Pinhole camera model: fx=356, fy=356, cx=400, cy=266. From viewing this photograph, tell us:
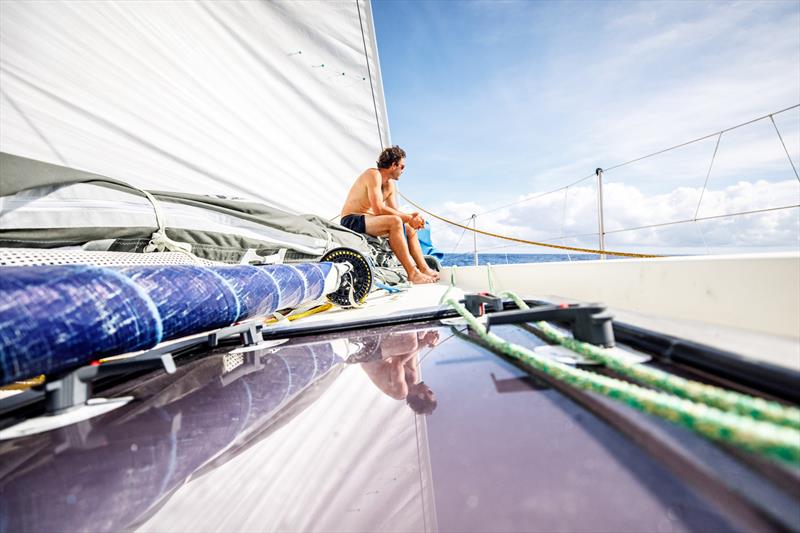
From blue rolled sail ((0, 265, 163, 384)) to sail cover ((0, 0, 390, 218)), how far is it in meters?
1.37

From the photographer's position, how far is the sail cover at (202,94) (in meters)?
1.26

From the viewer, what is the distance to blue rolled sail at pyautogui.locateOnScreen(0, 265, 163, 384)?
247mm

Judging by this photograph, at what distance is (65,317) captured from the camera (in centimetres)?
27

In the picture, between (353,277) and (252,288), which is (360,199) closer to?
(353,277)

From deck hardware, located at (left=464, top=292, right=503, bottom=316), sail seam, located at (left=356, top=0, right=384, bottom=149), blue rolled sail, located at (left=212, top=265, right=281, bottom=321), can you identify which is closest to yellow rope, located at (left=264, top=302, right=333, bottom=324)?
blue rolled sail, located at (left=212, top=265, right=281, bottom=321)

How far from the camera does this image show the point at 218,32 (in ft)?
6.11

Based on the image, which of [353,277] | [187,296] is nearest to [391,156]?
[353,277]

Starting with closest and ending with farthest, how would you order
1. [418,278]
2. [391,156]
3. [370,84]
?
[418,278], [391,156], [370,84]

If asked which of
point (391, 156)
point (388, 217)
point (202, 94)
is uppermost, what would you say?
point (202, 94)

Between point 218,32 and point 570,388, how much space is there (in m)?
2.32

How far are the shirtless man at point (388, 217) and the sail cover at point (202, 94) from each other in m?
0.47

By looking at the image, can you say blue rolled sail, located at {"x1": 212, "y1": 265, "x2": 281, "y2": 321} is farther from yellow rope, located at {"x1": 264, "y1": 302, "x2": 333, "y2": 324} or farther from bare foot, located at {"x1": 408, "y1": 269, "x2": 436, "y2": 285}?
bare foot, located at {"x1": 408, "y1": 269, "x2": 436, "y2": 285}

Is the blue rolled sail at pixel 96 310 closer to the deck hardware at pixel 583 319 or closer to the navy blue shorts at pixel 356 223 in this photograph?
the deck hardware at pixel 583 319

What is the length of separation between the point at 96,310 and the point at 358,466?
0.83 ft
